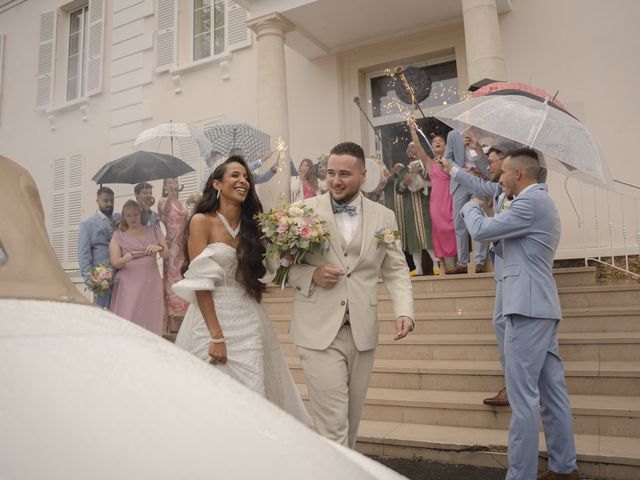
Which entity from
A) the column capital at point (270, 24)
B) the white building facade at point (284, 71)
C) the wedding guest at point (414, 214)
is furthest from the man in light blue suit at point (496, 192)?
the column capital at point (270, 24)

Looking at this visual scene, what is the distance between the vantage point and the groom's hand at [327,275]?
2814 mm

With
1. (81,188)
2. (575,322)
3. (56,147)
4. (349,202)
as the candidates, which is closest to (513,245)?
(349,202)

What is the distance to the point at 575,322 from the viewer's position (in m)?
4.93

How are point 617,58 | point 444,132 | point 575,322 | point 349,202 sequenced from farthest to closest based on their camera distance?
point 444,132
point 617,58
point 575,322
point 349,202

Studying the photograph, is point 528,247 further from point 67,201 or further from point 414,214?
point 67,201

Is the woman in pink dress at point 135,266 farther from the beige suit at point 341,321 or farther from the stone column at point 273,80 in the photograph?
the beige suit at point 341,321

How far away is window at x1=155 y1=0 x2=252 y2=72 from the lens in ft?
35.7

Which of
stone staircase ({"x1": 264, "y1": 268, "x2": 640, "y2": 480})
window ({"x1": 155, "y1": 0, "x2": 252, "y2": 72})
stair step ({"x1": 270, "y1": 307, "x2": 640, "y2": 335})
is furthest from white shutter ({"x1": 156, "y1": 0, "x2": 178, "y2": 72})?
stair step ({"x1": 270, "y1": 307, "x2": 640, "y2": 335})

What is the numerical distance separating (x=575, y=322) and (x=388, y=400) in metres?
1.98

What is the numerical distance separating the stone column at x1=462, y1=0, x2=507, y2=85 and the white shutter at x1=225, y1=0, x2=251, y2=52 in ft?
16.4

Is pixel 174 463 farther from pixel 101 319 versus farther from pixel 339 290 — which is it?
pixel 339 290

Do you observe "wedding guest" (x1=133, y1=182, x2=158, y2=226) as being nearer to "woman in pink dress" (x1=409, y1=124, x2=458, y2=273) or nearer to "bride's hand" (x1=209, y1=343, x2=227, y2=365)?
"woman in pink dress" (x1=409, y1=124, x2=458, y2=273)

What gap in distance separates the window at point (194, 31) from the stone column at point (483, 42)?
17.6 feet

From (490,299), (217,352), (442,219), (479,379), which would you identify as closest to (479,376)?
(479,379)
